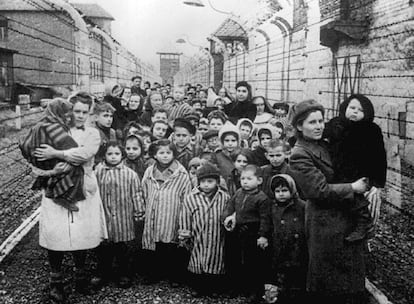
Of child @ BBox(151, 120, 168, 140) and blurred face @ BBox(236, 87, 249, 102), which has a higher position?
blurred face @ BBox(236, 87, 249, 102)

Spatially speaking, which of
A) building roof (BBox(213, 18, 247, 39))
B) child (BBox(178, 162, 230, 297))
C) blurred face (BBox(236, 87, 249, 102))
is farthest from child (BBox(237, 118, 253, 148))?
building roof (BBox(213, 18, 247, 39))

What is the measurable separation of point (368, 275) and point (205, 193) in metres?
1.70

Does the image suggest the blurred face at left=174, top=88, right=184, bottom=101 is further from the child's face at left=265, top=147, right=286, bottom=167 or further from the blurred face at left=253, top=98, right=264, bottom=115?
the child's face at left=265, top=147, right=286, bottom=167

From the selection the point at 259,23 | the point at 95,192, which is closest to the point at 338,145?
the point at 95,192

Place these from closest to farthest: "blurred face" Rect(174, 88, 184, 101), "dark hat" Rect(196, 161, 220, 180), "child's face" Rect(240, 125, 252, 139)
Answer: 1. "dark hat" Rect(196, 161, 220, 180)
2. "child's face" Rect(240, 125, 252, 139)
3. "blurred face" Rect(174, 88, 184, 101)

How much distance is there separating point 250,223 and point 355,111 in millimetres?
1341

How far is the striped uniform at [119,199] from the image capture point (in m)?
4.31

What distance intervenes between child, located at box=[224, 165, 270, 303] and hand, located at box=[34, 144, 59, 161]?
1.50 meters

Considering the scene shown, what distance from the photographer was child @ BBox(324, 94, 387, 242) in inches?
118

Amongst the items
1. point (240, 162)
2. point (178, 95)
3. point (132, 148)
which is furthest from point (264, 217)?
point (178, 95)

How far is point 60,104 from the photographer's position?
3814 millimetres

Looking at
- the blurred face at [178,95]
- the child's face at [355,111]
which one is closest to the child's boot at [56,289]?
the child's face at [355,111]

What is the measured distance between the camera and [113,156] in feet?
14.2

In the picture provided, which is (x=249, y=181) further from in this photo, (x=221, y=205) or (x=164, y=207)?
(x=164, y=207)
